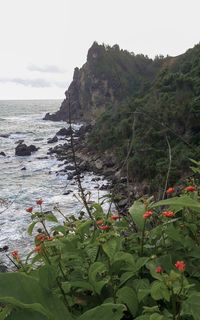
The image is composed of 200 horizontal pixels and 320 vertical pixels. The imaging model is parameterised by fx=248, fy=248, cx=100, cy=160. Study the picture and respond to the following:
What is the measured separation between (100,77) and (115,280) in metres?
66.4

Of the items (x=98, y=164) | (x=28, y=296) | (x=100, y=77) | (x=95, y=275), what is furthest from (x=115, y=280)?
(x=100, y=77)

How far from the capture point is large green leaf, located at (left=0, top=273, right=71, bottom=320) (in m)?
0.74

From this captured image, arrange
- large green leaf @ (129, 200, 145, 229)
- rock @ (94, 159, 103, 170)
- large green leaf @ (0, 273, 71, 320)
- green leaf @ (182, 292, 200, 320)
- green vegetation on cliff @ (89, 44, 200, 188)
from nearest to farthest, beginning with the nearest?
1. large green leaf @ (0, 273, 71, 320)
2. green leaf @ (182, 292, 200, 320)
3. large green leaf @ (129, 200, 145, 229)
4. green vegetation on cliff @ (89, 44, 200, 188)
5. rock @ (94, 159, 103, 170)

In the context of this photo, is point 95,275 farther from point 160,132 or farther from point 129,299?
point 160,132

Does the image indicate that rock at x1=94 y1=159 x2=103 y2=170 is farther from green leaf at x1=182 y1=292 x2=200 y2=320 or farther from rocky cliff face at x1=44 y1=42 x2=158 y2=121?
rocky cliff face at x1=44 y1=42 x2=158 y2=121

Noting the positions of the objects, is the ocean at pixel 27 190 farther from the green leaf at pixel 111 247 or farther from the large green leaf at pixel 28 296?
the large green leaf at pixel 28 296

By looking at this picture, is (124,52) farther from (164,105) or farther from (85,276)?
(85,276)

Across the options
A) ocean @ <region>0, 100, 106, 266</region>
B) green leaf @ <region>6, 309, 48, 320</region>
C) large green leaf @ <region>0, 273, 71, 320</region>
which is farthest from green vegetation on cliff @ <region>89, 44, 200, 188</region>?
green leaf @ <region>6, 309, 48, 320</region>

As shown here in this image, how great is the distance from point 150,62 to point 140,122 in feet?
190

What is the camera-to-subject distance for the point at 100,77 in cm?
6412

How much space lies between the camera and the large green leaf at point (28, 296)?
2.42 feet

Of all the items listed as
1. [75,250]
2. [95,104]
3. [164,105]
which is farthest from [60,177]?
[95,104]

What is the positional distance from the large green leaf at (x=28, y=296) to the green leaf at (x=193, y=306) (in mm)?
476

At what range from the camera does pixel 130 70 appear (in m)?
66.6
